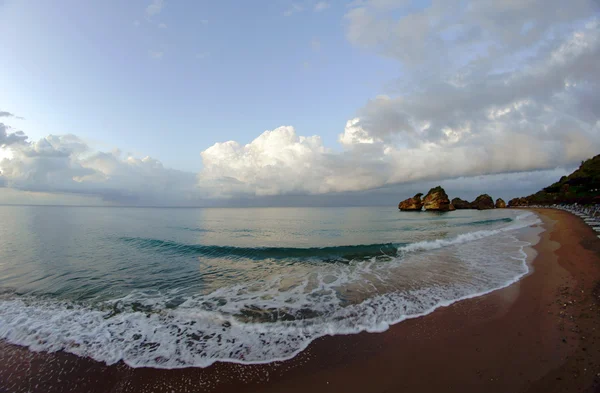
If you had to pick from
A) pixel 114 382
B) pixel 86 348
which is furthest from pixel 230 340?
pixel 86 348

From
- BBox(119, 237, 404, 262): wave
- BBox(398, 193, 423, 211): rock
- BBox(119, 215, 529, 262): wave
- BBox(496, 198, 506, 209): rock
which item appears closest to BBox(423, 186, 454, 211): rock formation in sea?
BBox(398, 193, 423, 211): rock

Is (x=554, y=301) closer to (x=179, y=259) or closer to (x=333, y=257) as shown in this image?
(x=333, y=257)

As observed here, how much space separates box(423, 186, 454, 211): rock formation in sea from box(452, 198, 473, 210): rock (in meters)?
13.2

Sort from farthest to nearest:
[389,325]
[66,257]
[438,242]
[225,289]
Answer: [438,242]
[66,257]
[225,289]
[389,325]

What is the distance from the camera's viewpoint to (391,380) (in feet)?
13.9

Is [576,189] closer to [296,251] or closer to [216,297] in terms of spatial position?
[296,251]

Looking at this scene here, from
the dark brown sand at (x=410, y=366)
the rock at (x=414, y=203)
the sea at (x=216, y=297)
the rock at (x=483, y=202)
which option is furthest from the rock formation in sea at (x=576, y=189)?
the dark brown sand at (x=410, y=366)

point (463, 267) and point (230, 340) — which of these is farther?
point (463, 267)

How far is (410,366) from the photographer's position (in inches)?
180

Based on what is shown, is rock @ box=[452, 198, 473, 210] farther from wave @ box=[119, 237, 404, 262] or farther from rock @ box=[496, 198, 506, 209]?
wave @ box=[119, 237, 404, 262]

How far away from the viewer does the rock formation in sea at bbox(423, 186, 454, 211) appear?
9988cm

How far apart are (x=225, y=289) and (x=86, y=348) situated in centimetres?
481

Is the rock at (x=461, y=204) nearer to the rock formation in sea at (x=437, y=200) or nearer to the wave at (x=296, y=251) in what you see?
the rock formation in sea at (x=437, y=200)

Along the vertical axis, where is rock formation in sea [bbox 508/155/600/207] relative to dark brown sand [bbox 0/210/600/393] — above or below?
above
